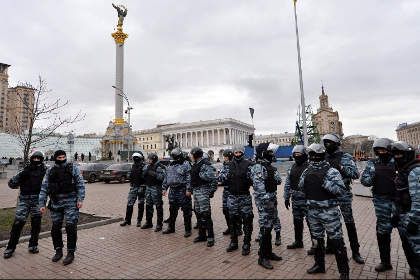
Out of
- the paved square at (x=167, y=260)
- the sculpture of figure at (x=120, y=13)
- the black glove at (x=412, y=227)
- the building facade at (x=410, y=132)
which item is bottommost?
the paved square at (x=167, y=260)

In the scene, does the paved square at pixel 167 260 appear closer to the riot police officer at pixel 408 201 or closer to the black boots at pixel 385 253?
the black boots at pixel 385 253

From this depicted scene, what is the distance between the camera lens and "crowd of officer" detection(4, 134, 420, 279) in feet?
14.3

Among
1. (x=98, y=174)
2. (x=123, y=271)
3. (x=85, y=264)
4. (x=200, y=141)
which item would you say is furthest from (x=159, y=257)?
(x=200, y=141)

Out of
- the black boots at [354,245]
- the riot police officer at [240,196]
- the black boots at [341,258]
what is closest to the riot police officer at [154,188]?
the riot police officer at [240,196]

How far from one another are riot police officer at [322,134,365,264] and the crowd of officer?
0.05 ft

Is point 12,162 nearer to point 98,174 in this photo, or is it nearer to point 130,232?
point 98,174

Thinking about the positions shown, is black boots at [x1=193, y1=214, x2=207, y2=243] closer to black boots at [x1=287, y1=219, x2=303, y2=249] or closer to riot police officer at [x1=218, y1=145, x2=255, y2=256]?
riot police officer at [x1=218, y1=145, x2=255, y2=256]

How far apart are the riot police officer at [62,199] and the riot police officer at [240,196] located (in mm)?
2737

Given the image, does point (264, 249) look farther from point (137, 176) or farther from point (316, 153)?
point (137, 176)

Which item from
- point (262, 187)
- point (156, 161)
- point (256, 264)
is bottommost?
point (256, 264)

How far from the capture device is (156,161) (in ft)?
27.5

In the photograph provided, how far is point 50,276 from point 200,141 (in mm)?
110313

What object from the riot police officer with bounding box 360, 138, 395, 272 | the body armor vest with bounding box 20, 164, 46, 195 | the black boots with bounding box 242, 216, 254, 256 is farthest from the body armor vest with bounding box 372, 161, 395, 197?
the body armor vest with bounding box 20, 164, 46, 195

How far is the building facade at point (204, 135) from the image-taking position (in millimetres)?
109938
